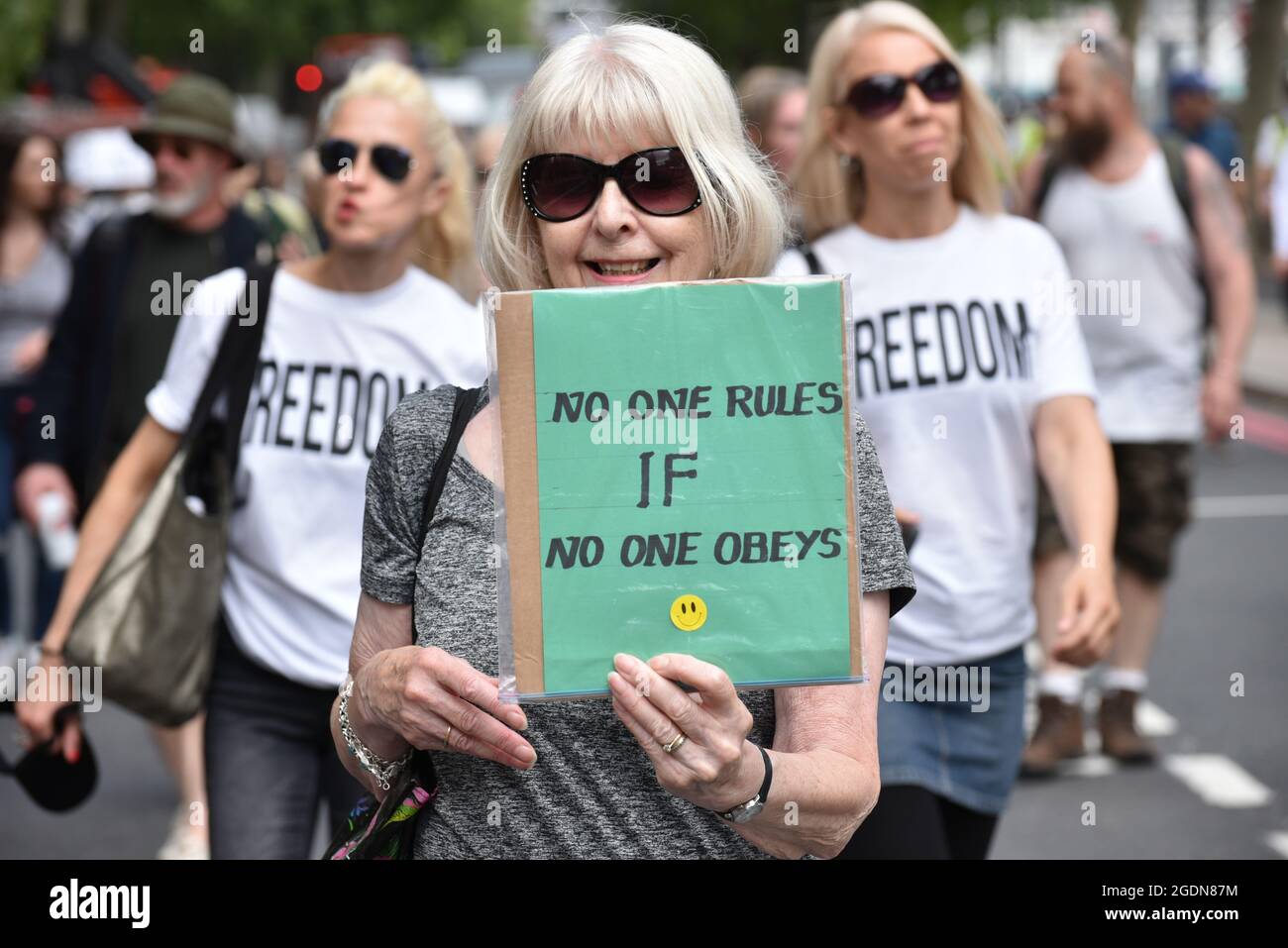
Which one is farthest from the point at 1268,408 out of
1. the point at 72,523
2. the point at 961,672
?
the point at 961,672

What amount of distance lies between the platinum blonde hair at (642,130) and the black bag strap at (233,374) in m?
1.30

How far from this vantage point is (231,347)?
12.2 feet

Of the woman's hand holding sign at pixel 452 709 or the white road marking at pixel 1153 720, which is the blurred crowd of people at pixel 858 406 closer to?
the woman's hand holding sign at pixel 452 709

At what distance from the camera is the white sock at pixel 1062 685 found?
21.0 feet

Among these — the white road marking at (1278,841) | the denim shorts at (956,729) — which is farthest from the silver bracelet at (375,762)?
the white road marking at (1278,841)

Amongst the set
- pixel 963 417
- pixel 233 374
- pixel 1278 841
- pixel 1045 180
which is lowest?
pixel 1278 841

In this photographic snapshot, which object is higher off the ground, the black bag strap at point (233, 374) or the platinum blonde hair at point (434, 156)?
the platinum blonde hair at point (434, 156)

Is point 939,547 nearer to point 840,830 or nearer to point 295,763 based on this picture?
point 295,763

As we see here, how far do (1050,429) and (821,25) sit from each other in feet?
14.3

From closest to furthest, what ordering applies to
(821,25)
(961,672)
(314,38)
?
(961,672)
(821,25)
(314,38)

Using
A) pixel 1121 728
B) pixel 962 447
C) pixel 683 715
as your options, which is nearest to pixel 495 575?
pixel 683 715

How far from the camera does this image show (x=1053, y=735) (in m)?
6.50

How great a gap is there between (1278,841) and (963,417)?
8.15ft

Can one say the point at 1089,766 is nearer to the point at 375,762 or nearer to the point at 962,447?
the point at 962,447
